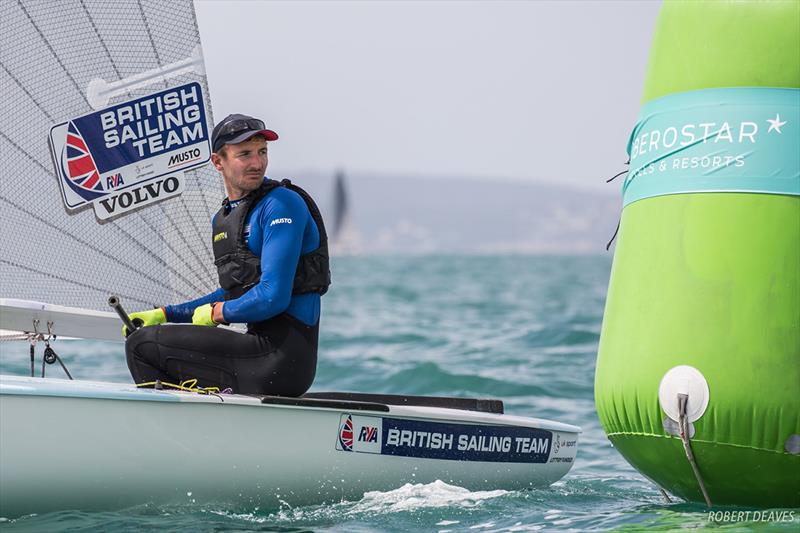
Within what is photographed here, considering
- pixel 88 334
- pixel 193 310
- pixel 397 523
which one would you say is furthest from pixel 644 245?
pixel 88 334

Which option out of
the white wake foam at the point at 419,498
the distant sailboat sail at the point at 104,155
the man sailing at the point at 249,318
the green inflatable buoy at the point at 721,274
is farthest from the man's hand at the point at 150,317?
the green inflatable buoy at the point at 721,274

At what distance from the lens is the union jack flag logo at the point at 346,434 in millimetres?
4246

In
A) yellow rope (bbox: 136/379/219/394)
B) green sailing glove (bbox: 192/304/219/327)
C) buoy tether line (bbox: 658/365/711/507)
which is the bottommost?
buoy tether line (bbox: 658/365/711/507)

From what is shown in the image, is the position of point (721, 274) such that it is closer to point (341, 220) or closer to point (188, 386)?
point (188, 386)

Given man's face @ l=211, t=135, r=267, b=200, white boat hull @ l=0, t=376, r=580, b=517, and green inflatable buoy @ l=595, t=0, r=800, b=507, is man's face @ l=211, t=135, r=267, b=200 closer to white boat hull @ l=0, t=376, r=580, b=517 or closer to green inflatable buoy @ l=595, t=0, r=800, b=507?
white boat hull @ l=0, t=376, r=580, b=517

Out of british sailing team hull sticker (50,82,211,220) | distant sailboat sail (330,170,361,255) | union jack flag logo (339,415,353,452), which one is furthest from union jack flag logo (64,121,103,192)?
distant sailboat sail (330,170,361,255)

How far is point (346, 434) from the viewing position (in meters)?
4.26

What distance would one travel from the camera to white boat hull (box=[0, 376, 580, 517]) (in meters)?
3.75

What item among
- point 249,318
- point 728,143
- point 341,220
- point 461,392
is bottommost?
point 461,392

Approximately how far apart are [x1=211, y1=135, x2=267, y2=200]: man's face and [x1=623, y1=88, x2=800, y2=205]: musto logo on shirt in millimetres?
1380

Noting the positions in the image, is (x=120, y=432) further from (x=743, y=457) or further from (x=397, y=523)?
(x=743, y=457)

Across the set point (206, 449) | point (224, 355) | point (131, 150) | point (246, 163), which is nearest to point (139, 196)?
point (131, 150)

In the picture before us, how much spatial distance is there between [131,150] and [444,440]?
1.69m

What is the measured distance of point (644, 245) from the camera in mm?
4047
